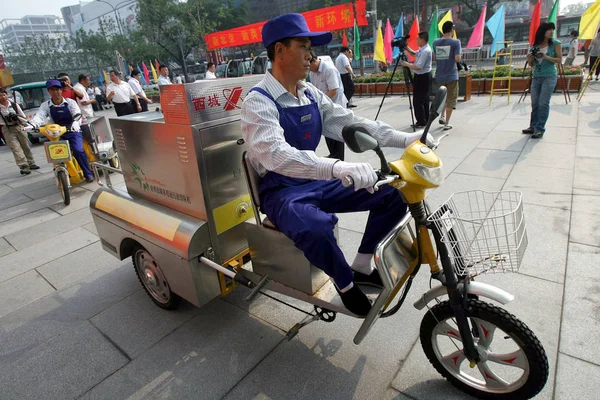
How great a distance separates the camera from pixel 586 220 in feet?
11.3

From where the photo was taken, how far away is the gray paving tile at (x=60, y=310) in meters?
2.66

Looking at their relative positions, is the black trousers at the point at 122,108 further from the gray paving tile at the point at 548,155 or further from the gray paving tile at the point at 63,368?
the gray paving tile at the point at 548,155

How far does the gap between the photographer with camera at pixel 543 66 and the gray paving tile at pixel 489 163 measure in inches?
45.7

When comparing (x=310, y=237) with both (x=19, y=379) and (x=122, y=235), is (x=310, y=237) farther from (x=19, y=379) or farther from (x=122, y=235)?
(x=19, y=379)

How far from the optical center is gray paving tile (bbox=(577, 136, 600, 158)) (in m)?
5.13

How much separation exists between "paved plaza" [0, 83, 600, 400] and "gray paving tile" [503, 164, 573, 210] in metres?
0.03

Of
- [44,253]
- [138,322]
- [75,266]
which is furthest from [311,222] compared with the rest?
[44,253]

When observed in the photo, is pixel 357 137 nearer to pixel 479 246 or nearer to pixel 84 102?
pixel 479 246

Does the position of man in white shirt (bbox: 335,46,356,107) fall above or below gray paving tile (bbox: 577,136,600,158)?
above

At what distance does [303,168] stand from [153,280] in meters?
1.70

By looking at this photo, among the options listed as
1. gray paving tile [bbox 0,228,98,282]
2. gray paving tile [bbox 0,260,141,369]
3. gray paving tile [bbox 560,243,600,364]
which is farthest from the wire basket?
gray paving tile [bbox 0,228,98,282]

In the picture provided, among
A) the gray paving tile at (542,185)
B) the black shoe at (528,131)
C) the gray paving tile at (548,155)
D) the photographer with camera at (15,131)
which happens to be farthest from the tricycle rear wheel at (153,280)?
the black shoe at (528,131)

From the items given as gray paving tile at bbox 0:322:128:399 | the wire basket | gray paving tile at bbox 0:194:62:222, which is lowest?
gray paving tile at bbox 0:322:128:399

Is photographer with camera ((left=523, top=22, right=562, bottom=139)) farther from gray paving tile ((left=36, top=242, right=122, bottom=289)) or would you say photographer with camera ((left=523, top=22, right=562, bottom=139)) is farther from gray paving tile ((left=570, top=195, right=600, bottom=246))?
gray paving tile ((left=36, top=242, right=122, bottom=289))
